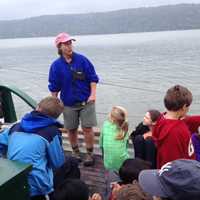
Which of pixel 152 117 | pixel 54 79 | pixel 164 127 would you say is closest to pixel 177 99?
pixel 164 127

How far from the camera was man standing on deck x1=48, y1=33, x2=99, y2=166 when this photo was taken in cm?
470

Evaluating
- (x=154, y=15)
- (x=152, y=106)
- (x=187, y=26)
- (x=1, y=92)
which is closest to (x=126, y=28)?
(x=154, y=15)

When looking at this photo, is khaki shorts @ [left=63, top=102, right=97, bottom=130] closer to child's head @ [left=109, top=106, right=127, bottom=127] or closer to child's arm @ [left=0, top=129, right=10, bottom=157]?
child's head @ [left=109, top=106, right=127, bottom=127]

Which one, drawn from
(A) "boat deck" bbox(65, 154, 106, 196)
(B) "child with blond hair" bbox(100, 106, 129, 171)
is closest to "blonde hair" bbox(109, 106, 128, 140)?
(B) "child with blond hair" bbox(100, 106, 129, 171)

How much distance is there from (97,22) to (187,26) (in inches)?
1191

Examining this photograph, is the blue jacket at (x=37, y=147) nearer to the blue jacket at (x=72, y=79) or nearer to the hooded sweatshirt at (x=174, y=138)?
the hooded sweatshirt at (x=174, y=138)

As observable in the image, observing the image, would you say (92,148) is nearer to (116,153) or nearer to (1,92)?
(116,153)

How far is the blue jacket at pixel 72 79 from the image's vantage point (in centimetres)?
471

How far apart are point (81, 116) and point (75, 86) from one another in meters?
0.33

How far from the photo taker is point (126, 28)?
147125 mm

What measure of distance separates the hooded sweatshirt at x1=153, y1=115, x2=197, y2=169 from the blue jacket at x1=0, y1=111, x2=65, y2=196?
0.72 m

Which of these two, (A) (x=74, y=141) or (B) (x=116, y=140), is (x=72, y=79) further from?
(B) (x=116, y=140)

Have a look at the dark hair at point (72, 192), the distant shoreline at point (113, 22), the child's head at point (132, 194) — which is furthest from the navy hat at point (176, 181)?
the distant shoreline at point (113, 22)

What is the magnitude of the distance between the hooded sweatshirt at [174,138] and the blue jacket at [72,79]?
165 cm
